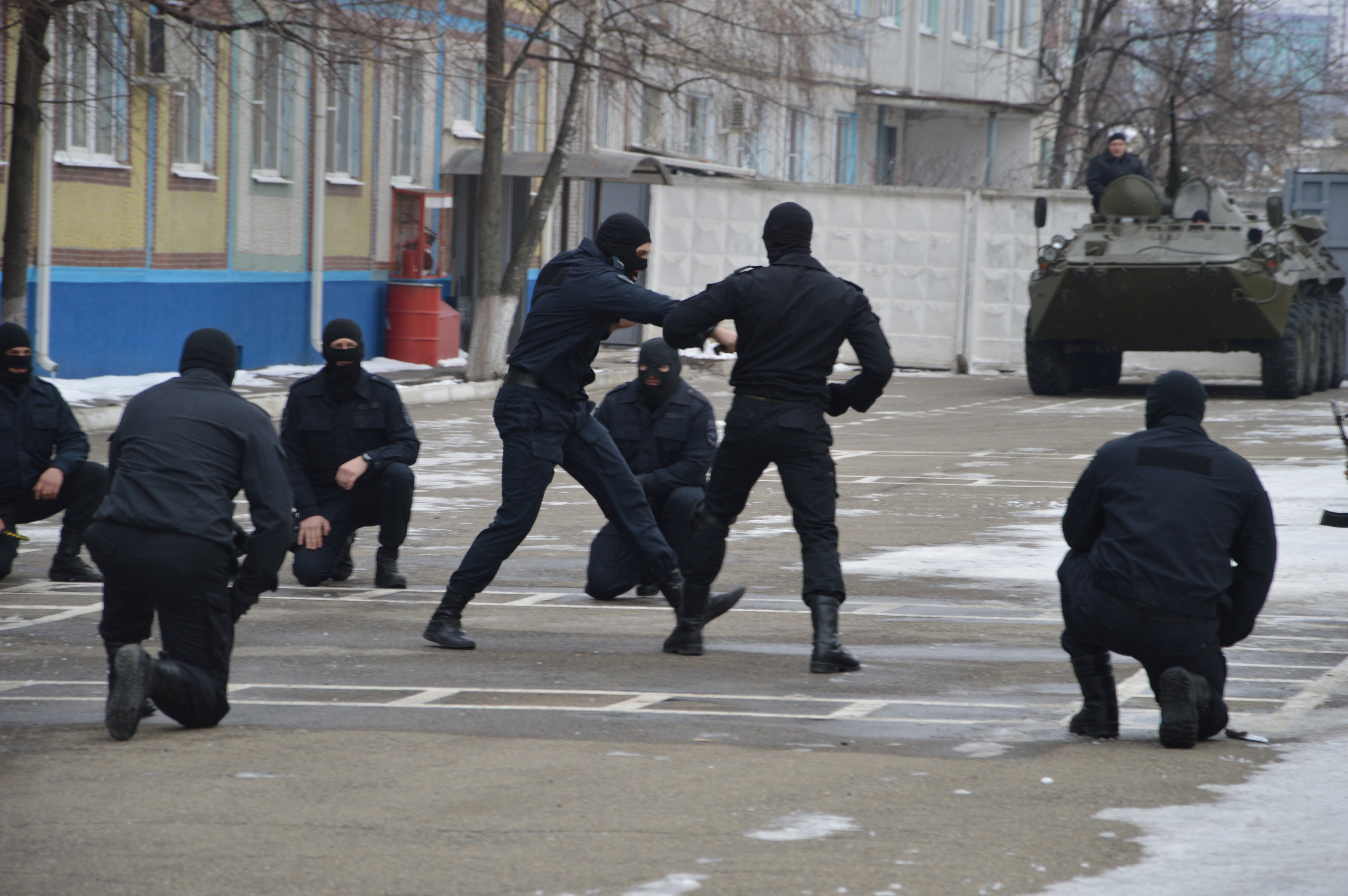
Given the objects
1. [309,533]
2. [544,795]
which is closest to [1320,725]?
[544,795]

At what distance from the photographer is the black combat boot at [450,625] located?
24.5 feet

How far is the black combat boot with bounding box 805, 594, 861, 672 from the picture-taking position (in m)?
6.96

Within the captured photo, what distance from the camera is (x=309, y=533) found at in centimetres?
787

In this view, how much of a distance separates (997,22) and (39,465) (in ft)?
117

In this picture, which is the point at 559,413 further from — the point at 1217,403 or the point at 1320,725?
the point at 1217,403

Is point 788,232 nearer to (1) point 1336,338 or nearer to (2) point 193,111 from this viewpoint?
(2) point 193,111

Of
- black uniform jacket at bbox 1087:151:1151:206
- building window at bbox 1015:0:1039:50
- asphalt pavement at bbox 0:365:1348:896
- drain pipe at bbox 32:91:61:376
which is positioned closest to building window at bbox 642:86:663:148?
black uniform jacket at bbox 1087:151:1151:206

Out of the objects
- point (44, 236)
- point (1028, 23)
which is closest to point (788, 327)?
point (44, 236)

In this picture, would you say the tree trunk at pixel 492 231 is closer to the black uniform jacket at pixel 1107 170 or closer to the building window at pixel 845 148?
the black uniform jacket at pixel 1107 170

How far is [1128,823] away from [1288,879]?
511 millimetres

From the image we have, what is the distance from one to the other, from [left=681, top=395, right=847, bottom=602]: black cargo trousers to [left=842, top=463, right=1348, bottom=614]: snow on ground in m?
2.41

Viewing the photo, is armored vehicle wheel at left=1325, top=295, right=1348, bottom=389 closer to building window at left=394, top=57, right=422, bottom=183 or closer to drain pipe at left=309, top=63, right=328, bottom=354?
building window at left=394, top=57, right=422, bottom=183

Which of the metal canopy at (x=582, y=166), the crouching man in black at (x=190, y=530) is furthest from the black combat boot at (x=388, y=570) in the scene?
the metal canopy at (x=582, y=166)

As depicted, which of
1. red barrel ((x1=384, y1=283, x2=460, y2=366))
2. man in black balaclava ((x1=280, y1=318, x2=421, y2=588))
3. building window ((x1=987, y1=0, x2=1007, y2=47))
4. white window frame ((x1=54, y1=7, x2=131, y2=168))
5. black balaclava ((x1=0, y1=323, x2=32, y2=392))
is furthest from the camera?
building window ((x1=987, y1=0, x2=1007, y2=47))
